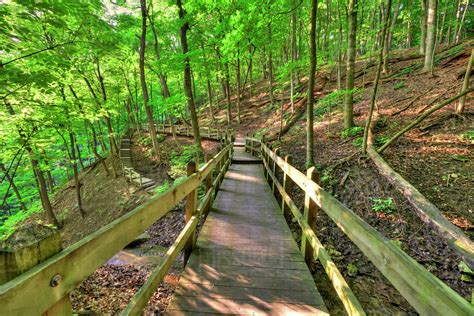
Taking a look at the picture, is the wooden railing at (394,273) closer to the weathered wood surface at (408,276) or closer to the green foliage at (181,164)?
the weathered wood surface at (408,276)

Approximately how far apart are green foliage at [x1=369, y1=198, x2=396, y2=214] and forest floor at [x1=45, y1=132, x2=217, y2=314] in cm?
434

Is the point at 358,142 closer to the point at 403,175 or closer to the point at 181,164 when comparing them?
the point at 403,175

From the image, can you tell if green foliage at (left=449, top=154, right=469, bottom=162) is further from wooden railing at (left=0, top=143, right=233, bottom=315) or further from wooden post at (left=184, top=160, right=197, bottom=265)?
wooden railing at (left=0, top=143, right=233, bottom=315)

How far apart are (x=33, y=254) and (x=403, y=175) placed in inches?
266

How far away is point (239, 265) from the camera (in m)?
3.01

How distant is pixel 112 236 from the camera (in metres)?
1.43

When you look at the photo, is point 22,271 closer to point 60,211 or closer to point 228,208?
point 228,208

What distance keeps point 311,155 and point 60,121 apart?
8.66m

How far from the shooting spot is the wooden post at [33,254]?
0.87 m

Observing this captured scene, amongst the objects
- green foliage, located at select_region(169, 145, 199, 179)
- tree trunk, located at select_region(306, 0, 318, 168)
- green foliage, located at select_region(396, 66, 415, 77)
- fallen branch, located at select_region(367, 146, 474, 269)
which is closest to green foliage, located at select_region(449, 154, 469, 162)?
fallen branch, located at select_region(367, 146, 474, 269)

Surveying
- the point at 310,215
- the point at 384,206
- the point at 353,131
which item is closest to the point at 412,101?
the point at 353,131

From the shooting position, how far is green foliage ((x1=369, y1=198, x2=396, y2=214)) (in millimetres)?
4961

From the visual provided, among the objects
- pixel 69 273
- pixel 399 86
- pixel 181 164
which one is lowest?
pixel 181 164

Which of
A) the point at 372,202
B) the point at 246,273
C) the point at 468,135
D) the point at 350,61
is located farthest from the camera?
the point at 350,61
